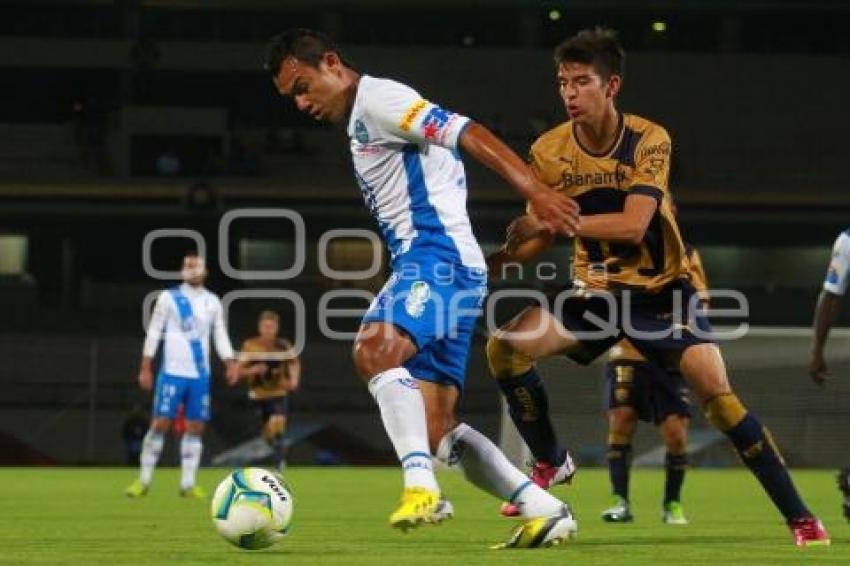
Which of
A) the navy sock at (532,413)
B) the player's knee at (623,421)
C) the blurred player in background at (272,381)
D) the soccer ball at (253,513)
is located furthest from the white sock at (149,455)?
the soccer ball at (253,513)

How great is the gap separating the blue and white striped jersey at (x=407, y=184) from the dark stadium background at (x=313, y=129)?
22771 mm

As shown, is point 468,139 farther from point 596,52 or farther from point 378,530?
point 378,530

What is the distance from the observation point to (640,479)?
18078 mm

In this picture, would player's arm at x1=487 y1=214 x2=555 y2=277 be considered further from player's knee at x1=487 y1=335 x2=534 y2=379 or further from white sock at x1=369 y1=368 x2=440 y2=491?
white sock at x1=369 y1=368 x2=440 y2=491

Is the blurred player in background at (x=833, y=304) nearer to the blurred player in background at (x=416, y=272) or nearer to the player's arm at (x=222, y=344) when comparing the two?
the blurred player in background at (x=416, y=272)

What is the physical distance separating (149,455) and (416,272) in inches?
370

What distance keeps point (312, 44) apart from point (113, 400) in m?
21.4

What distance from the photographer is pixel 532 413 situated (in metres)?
7.55

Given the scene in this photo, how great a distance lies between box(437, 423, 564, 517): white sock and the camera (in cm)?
645

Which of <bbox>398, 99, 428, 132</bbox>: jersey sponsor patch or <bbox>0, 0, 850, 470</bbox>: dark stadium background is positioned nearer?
<bbox>398, 99, 428, 132</bbox>: jersey sponsor patch

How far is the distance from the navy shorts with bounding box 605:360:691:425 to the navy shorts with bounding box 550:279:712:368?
3942 mm

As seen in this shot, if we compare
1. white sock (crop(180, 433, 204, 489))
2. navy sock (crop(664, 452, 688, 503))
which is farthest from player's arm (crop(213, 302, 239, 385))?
navy sock (crop(664, 452, 688, 503))

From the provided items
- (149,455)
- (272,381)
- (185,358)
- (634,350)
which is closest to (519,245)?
(634,350)

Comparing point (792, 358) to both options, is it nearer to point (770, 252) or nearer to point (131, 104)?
point (770, 252)
